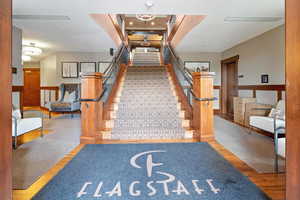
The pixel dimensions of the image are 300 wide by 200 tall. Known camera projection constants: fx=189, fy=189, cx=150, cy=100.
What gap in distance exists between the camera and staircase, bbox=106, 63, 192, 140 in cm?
385

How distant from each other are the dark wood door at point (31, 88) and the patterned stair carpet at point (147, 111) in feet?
25.5

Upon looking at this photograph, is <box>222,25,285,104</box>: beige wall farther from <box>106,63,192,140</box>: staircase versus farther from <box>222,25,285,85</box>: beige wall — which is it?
<box>106,63,192,140</box>: staircase

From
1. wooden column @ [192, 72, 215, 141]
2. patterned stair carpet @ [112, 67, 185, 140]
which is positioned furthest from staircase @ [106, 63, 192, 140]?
wooden column @ [192, 72, 215, 141]

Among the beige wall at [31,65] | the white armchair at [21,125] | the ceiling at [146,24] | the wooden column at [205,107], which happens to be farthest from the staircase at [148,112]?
the beige wall at [31,65]

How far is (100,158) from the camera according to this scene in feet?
9.07

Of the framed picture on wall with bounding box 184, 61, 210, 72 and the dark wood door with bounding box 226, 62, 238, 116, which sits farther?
the framed picture on wall with bounding box 184, 61, 210, 72

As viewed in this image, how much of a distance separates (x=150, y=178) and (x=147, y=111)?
2537mm

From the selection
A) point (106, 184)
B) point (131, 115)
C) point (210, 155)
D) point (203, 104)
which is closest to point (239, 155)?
point (210, 155)

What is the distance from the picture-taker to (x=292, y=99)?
42.3 inches

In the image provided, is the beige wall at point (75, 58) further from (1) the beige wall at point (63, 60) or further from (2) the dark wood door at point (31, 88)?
(2) the dark wood door at point (31, 88)

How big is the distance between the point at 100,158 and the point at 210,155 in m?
1.64

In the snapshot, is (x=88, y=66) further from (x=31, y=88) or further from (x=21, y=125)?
(x=21, y=125)

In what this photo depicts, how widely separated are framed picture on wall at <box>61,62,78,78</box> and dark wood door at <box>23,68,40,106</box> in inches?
158

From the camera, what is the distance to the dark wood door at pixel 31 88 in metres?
11.2
